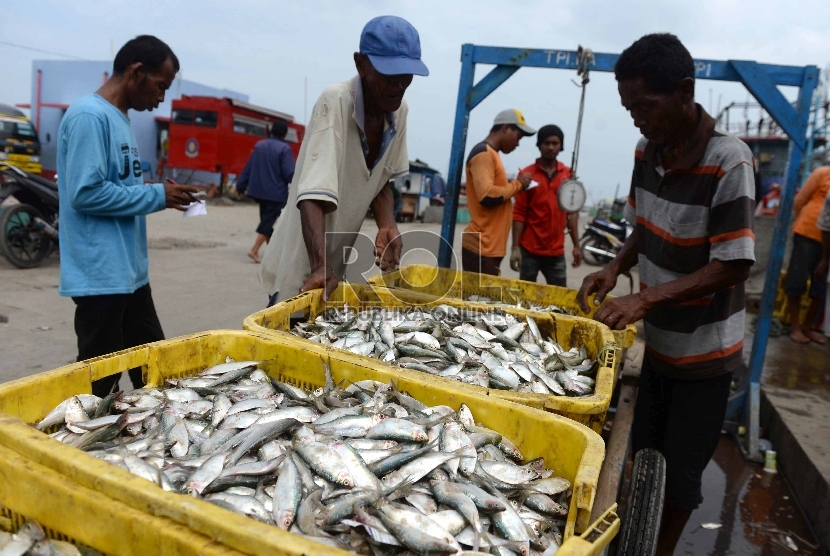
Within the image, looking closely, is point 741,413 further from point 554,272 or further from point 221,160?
point 221,160

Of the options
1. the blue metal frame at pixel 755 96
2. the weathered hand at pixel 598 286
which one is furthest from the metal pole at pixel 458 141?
the weathered hand at pixel 598 286

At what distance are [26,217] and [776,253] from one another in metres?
8.45

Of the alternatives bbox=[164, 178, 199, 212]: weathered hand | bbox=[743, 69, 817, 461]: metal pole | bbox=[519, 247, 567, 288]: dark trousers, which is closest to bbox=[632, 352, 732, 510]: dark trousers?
bbox=[743, 69, 817, 461]: metal pole

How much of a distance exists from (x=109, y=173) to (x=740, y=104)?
23925 mm

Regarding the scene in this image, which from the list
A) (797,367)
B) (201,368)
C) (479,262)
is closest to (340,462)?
(201,368)

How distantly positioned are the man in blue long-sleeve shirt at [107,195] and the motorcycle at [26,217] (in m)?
5.53

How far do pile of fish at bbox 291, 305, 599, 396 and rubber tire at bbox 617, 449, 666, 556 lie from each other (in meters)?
0.37

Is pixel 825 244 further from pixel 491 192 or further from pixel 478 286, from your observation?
pixel 478 286

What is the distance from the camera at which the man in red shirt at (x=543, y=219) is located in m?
5.38

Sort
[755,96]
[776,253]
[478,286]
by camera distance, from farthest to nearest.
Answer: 1. [478,286]
2. [776,253]
3. [755,96]

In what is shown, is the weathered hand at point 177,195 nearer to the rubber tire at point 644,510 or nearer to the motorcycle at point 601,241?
the rubber tire at point 644,510

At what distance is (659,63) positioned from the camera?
2.16 m

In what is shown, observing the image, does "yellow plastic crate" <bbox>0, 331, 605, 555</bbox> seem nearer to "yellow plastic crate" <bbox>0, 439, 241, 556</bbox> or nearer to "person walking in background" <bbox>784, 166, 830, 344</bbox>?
"yellow plastic crate" <bbox>0, 439, 241, 556</bbox>

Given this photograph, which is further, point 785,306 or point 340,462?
point 785,306
